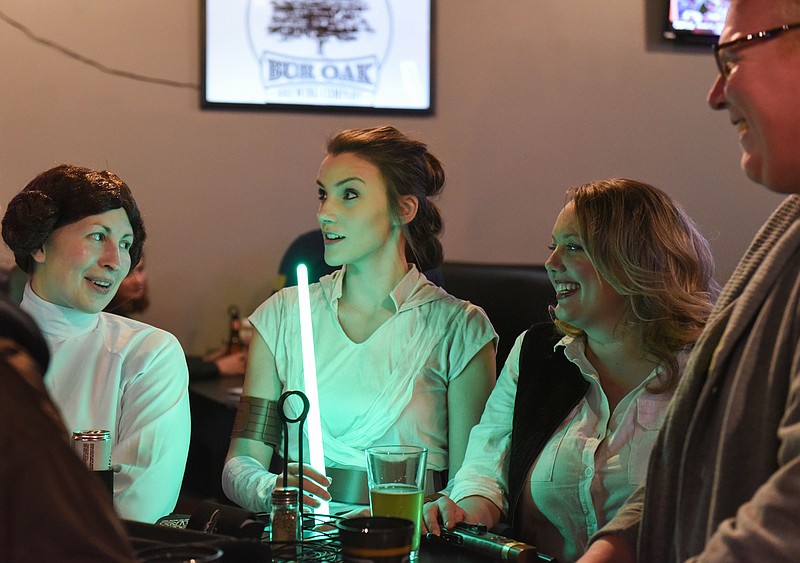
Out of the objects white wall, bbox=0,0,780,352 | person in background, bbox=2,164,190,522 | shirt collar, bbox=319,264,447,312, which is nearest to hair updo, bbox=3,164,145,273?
person in background, bbox=2,164,190,522

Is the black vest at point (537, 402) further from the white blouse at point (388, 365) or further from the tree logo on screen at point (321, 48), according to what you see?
the tree logo on screen at point (321, 48)

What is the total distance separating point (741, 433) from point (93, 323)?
1.44 metres

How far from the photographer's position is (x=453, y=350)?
7.61 feet

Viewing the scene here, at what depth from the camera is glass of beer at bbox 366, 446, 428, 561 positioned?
141cm

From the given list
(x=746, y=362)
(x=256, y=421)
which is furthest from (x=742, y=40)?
(x=256, y=421)

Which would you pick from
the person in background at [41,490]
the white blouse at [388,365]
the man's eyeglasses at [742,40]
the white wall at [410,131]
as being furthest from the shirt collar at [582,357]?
the white wall at [410,131]

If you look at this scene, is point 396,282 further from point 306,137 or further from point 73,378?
point 306,137

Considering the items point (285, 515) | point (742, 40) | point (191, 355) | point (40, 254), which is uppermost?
point (742, 40)

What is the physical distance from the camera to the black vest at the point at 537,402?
6.44 ft

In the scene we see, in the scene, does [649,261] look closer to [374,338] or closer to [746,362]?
[374,338]

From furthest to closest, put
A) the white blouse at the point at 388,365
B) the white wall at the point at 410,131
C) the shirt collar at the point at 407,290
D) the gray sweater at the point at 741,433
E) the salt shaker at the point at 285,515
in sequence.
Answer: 1. the white wall at the point at 410,131
2. the shirt collar at the point at 407,290
3. the white blouse at the point at 388,365
4. the salt shaker at the point at 285,515
5. the gray sweater at the point at 741,433

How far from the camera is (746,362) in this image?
1.05 meters

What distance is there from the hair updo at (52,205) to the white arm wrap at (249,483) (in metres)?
0.64

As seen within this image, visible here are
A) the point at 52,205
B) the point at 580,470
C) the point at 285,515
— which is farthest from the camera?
the point at 52,205
